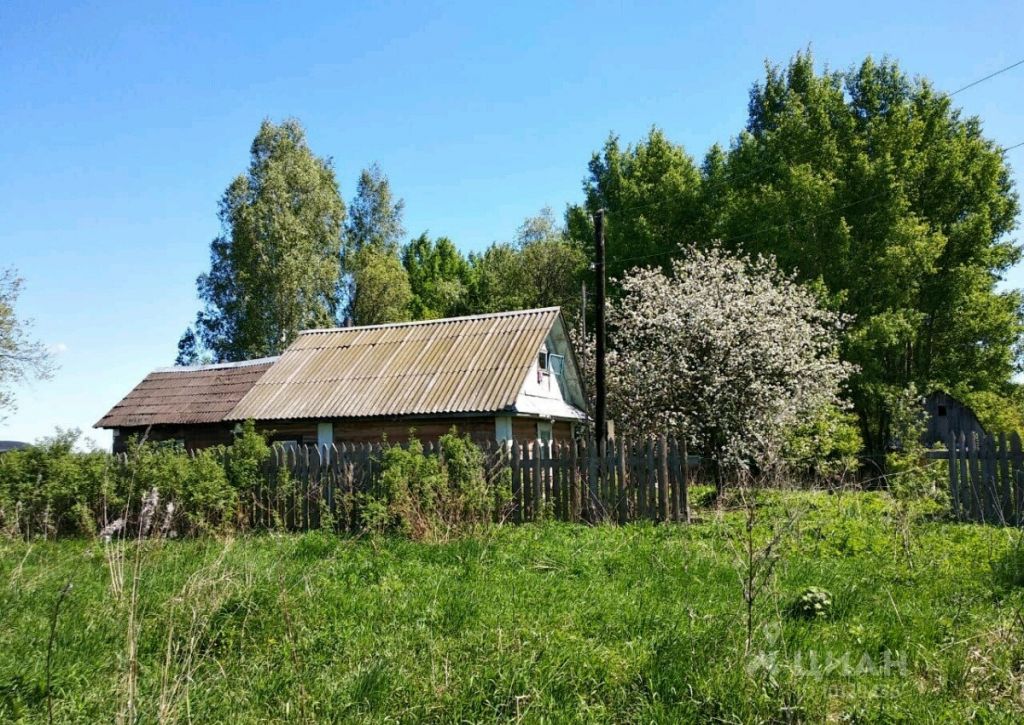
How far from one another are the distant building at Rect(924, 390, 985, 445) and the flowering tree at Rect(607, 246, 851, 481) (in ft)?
40.0

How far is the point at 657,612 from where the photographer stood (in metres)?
5.71

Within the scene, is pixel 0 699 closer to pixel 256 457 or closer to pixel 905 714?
pixel 905 714

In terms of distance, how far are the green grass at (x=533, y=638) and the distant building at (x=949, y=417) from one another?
26644mm

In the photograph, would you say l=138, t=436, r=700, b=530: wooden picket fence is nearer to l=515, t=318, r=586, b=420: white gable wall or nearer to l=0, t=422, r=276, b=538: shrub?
l=0, t=422, r=276, b=538: shrub

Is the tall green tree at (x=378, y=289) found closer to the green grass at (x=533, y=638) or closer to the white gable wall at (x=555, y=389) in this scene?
the white gable wall at (x=555, y=389)

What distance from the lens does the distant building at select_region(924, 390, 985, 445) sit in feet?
104

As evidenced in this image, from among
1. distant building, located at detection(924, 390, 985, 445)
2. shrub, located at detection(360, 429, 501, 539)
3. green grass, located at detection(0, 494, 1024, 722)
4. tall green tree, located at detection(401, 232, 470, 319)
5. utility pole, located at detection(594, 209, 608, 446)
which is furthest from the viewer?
tall green tree, located at detection(401, 232, 470, 319)

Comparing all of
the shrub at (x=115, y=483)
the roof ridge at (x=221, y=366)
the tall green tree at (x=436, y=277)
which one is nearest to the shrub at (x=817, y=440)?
the shrub at (x=115, y=483)

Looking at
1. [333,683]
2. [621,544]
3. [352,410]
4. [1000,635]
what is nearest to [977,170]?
[352,410]

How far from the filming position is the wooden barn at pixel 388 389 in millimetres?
19641

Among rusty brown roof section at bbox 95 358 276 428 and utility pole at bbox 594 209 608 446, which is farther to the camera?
rusty brown roof section at bbox 95 358 276 428

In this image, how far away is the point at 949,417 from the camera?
3219 cm

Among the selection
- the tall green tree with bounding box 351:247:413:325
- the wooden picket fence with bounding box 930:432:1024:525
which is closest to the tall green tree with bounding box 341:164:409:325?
the tall green tree with bounding box 351:247:413:325

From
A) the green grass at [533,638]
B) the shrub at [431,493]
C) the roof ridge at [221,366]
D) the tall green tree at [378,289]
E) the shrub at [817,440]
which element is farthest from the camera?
the tall green tree at [378,289]
